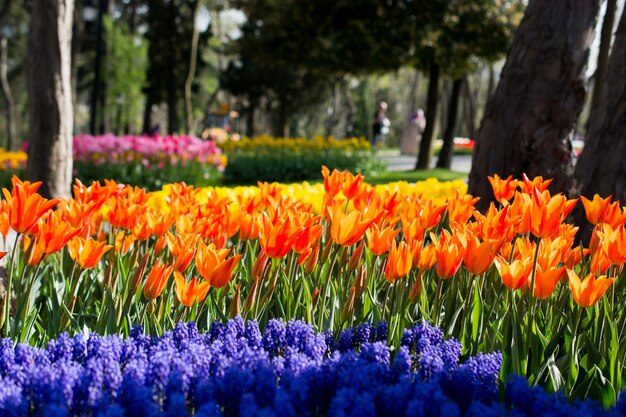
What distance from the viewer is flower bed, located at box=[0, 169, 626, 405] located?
2.13m

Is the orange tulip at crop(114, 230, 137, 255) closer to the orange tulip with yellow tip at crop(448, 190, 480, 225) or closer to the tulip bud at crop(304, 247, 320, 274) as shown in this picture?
the tulip bud at crop(304, 247, 320, 274)

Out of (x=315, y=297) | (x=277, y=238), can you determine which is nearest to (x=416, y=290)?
(x=315, y=297)

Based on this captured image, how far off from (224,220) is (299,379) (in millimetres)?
1443

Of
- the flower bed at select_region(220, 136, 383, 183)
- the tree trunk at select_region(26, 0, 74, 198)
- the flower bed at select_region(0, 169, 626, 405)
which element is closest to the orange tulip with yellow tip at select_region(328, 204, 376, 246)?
the flower bed at select_region(0, 169, 626, 405)

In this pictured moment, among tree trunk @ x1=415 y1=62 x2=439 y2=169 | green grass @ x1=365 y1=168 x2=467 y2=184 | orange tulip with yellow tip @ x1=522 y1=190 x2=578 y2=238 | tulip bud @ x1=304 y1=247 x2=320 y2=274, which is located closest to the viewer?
orange tulip with yellow tip @ x1=522 y1=190 x2=578 y2=238

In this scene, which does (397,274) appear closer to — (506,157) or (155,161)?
(506,157)

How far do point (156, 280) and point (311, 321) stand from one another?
1.80ft

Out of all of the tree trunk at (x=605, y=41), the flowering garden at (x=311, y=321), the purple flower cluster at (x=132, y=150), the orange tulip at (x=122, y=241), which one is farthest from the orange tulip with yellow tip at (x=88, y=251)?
the tree trunk at (x=605, y=41)

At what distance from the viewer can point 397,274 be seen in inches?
90.8

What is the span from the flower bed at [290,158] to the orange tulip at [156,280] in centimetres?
1400

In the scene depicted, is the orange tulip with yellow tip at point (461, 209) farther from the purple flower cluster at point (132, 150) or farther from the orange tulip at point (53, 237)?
the purple flower cluster at point (132, 150)

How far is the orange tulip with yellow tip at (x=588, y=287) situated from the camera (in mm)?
1983

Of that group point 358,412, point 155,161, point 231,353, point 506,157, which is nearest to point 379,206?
point 231,353

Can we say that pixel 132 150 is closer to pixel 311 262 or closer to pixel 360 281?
pixel 311 262
